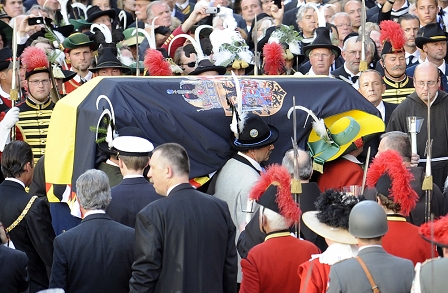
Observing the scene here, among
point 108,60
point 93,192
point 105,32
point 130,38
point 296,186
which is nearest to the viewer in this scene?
point 93,192

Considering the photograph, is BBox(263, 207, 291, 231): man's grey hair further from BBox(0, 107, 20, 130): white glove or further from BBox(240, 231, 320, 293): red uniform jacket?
BBox(0, 107, 20, 130): white glove

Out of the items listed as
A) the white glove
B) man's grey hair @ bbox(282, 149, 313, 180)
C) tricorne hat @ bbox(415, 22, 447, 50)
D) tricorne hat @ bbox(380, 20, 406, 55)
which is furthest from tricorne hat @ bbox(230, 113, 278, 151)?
tricorne hat @ bbox(415, 22, 447, 50)

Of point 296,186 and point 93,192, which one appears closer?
point 93,192

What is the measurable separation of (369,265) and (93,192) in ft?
6.45

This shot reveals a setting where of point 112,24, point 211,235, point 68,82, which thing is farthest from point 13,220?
point 112,24

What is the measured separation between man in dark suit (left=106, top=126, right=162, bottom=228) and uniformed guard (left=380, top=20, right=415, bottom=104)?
4.19 meters

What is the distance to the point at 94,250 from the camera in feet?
21.3

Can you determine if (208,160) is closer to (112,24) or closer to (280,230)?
(280,230)

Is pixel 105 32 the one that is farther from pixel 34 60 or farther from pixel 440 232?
pixel 440 232

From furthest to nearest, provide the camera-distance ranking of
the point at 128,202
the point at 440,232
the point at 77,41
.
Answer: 1. the point at 77,41
2. the point at 128,202
3. the point at 440,232

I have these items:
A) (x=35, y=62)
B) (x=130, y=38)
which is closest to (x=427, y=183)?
(x=35, y=62)

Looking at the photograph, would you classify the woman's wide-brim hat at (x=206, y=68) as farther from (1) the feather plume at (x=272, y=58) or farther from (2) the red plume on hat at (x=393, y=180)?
(2) the red plume on hat at (x=393, y=180)

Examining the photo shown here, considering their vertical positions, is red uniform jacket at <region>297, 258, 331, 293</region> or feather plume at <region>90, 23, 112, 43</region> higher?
feather plume at <region>90, 23, 112, 43</region>

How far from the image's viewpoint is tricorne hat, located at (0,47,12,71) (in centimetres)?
1099
